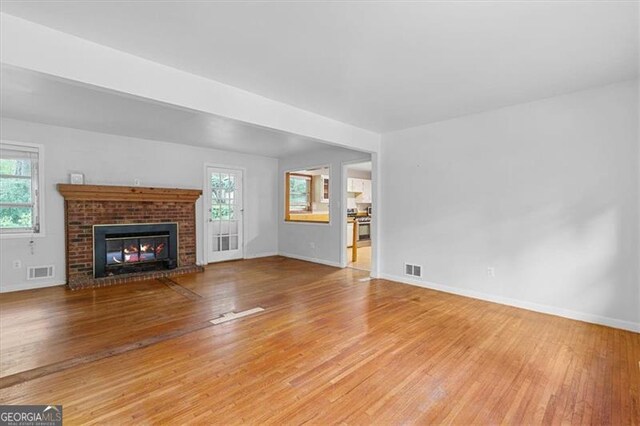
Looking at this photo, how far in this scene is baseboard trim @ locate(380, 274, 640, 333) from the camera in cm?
303

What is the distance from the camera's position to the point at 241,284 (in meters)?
4.77

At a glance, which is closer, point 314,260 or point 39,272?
point 39,272

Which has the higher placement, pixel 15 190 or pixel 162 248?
pixel 15 190

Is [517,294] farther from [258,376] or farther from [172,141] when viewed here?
[172,141]

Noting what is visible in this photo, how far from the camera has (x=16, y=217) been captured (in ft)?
14.8

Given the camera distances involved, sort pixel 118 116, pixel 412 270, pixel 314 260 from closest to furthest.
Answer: pixel 118 116
pixel 412 270
pixel 314 260

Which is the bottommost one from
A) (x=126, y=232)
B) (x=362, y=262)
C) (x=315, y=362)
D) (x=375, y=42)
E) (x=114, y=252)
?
(x=315, y=362)

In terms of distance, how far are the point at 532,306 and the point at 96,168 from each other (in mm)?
6824

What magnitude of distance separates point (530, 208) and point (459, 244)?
0.98 meters

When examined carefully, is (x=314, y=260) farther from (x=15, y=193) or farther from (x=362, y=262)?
(x=15, y=193)

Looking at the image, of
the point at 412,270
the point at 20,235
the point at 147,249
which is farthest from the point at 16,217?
the point at 412,270

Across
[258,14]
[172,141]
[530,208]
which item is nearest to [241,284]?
[172,141]

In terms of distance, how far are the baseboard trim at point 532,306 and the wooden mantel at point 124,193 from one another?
4.29 meters

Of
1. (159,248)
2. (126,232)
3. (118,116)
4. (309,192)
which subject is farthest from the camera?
(309,192)
